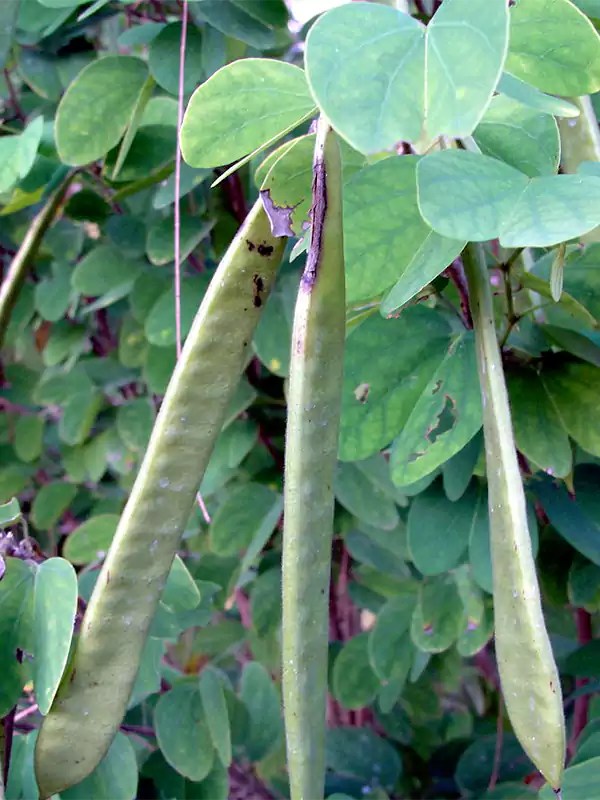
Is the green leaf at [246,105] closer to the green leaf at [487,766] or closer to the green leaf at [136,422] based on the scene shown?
the green leaf at [136,422]

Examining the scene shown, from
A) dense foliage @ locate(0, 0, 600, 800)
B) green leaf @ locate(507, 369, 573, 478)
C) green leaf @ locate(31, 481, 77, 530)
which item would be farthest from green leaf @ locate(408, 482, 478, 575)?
green leaf @ locate(31, 481, 77, 530)

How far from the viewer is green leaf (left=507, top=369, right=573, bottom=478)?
57 cm

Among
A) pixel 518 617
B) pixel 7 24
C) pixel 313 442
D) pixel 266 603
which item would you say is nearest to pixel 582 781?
pixel 518 617

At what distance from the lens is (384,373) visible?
1.85ft

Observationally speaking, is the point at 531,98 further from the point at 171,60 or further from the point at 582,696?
the point at 582,696

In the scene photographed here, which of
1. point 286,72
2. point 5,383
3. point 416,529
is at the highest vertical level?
point 286,72

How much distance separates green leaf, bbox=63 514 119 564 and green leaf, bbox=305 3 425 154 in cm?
53

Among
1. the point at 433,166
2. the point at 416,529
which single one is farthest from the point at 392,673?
the point at 433,166

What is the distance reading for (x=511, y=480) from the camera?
38cm

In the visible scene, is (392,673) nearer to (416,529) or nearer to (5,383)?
(416,529)

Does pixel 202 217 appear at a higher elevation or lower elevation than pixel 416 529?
→ higher

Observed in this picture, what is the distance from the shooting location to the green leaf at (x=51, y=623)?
438mm

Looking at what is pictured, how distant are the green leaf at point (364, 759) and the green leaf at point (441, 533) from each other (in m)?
0.40

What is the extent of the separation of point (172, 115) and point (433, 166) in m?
0.55
